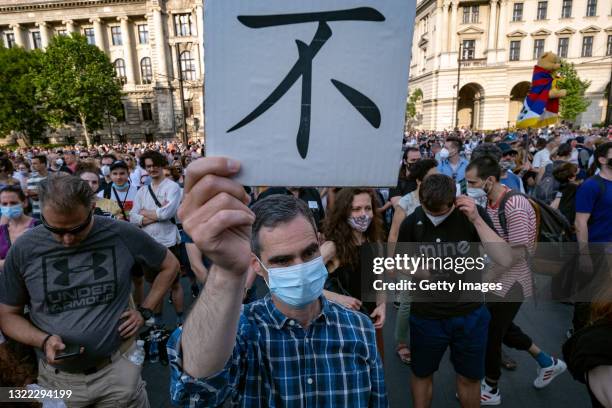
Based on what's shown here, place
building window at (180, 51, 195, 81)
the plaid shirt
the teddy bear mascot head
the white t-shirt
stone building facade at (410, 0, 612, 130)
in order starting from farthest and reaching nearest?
building window at (180, 51, 195, 81) < stone building facade at (410, 0, 612, 130) < the white t-shirt < the teddy bear mascot head < the plaid shirt

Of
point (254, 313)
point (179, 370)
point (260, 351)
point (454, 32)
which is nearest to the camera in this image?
point (179, 370)

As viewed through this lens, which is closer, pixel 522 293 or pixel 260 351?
pixel 260 351

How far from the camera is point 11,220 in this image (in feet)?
11.5

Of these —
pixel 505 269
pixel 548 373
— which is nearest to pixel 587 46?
pixel 548 373

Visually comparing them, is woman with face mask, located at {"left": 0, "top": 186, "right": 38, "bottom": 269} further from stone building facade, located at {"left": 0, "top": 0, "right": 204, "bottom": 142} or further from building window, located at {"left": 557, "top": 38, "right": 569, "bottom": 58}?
building window, located at {"left": 557, "top": 38, "right": 569, "bottom": 58}

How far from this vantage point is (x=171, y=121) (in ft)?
144

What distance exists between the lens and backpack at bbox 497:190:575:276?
3.13 metres

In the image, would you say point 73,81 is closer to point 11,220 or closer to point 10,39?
point 10,39

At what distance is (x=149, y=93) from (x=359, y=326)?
49380 mm

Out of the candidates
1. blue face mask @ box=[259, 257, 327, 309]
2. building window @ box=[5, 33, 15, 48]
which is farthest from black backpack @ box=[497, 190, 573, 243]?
building window @ box=[5, 33, 15, 48]

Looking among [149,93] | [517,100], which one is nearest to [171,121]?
[149,93]

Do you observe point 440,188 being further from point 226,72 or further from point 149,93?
point 149,93

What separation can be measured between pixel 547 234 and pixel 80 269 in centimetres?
367

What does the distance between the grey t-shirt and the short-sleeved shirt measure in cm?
427
